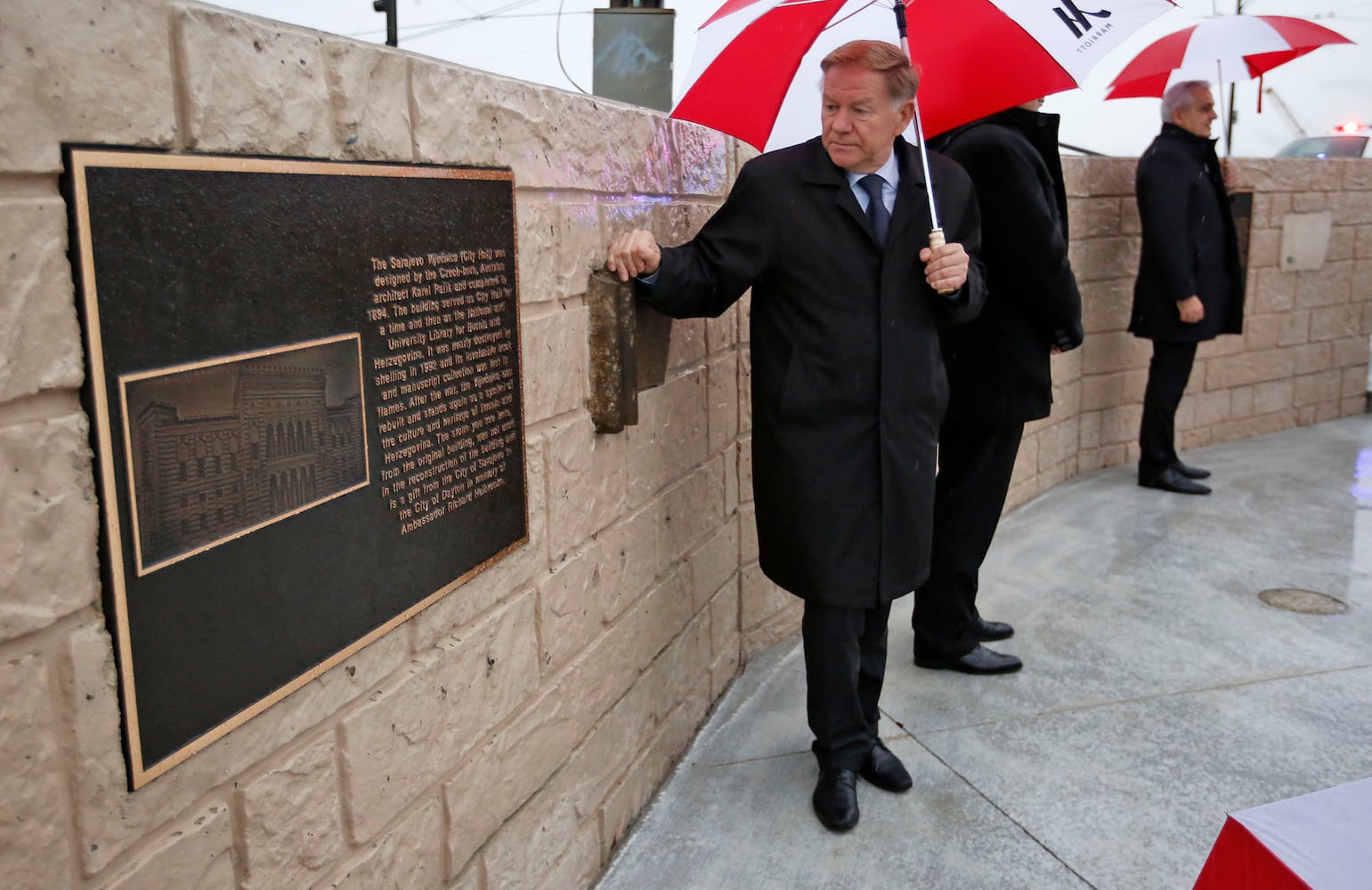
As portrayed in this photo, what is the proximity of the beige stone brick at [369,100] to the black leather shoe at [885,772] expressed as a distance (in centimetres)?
198

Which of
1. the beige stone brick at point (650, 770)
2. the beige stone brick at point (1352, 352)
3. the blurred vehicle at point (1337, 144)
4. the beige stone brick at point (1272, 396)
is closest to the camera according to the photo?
the beige stone brick at point (650, 770)

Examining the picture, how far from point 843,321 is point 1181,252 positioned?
3.59 m

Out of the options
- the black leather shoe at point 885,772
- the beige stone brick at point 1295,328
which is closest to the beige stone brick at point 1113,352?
the beige stone brick at point 1295,328

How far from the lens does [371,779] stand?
5.49 feet

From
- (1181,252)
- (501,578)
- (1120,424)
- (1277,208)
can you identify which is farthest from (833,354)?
(1277,208)

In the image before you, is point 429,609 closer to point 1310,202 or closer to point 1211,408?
point 1211,408

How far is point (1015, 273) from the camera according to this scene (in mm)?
3379

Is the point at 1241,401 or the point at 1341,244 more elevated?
the point at 1341,244

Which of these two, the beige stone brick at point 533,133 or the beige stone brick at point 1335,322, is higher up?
the beige stone brick at point 533,133

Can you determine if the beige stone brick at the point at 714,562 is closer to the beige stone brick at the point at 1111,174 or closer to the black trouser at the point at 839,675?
the black trouser at the point at 839,675

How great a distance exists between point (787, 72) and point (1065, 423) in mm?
3899

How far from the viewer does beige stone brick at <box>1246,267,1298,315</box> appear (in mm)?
6961

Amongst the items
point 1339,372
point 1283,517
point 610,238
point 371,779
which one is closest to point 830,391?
point 610,238

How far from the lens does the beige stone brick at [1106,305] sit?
20.1 feet
